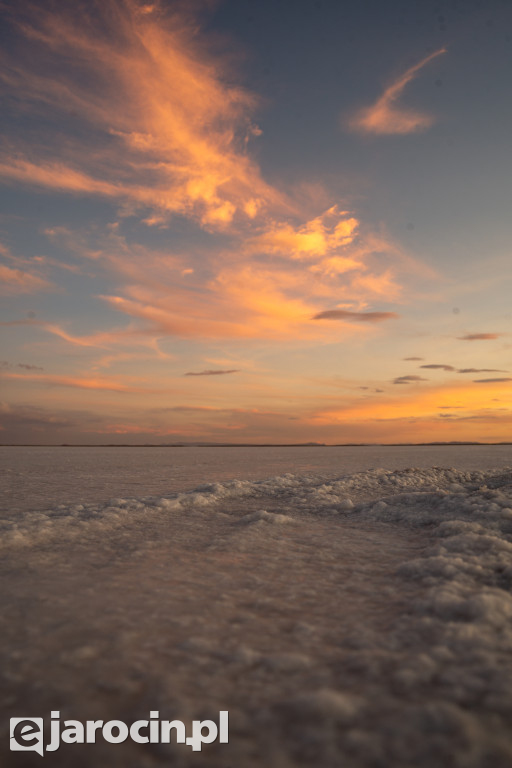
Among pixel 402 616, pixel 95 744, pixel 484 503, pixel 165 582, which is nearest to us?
pixel 95 744

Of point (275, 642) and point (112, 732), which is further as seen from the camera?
point (275, 642)

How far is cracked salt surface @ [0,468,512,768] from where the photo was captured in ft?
6.72

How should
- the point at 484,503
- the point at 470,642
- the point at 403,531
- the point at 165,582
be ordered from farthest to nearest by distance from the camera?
the point at 484,503 < the point at 403,531 < the point at 165,582 < the point at 470,642

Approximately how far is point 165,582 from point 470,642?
2.68 m

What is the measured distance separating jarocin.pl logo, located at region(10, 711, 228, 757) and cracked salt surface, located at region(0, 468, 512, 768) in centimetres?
5

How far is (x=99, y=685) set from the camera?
250cm

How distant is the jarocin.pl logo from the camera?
2.08 meters

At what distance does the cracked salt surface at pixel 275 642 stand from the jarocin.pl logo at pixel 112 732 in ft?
0.15

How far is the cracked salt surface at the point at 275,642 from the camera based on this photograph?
205cm

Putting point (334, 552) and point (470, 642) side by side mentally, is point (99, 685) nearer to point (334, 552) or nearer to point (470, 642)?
point (470, 642)

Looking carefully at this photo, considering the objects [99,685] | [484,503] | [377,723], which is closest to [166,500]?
Answer: [484,503]

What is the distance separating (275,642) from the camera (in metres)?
2.96

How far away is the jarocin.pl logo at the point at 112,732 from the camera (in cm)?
208

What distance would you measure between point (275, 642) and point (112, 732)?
117cm
